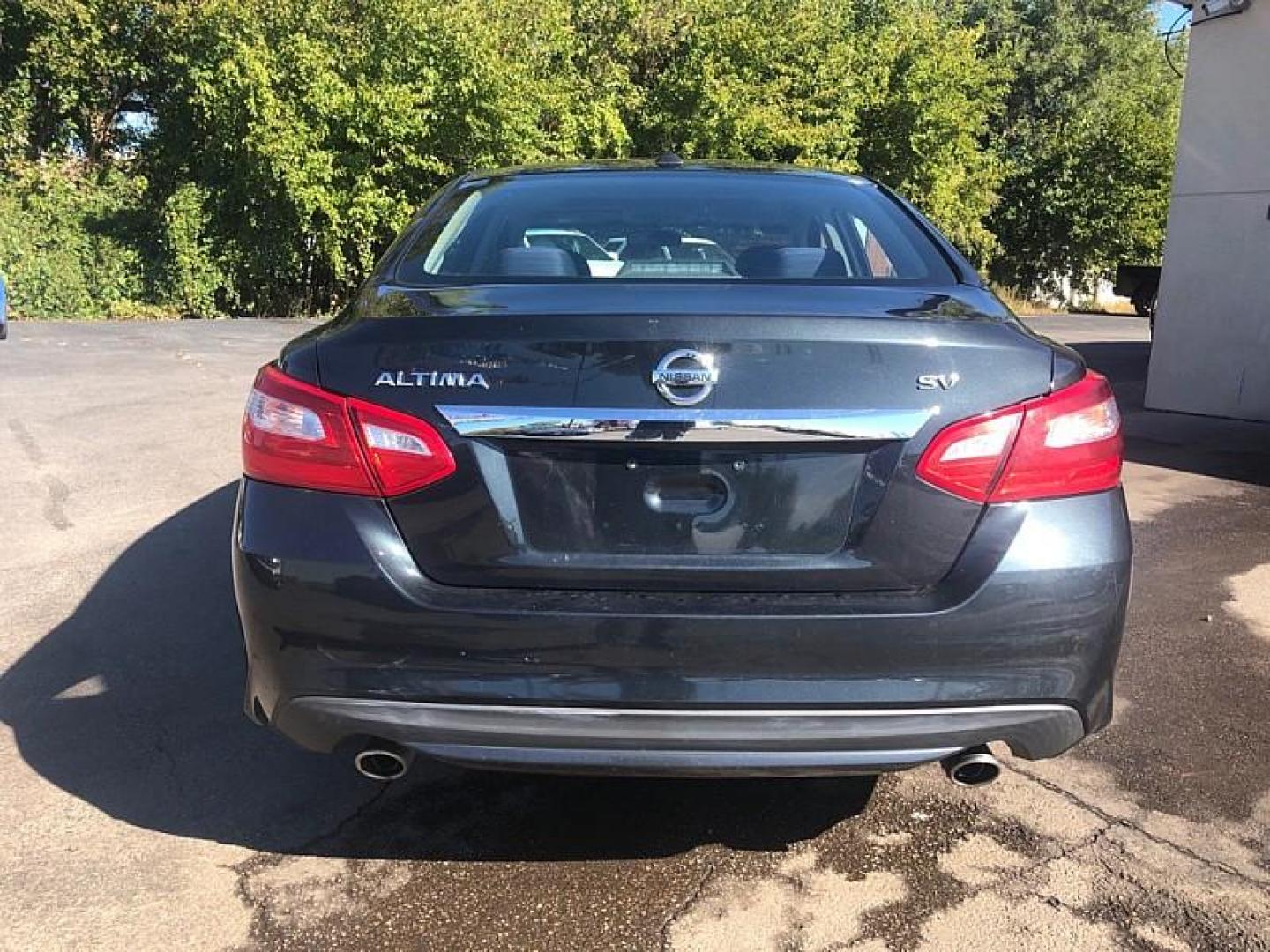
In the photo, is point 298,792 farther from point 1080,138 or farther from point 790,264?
point 1080,138

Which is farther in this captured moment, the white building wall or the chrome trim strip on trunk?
the white building wall

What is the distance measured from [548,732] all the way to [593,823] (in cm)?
83

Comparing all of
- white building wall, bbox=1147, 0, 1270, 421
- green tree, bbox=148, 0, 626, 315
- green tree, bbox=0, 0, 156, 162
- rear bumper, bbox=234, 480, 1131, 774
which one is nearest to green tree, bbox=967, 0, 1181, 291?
green tree, bbox=148, 0, 626, 315

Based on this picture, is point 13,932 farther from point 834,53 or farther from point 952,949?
point 834,53

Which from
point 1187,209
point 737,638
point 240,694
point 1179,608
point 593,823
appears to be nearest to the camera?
point 737,638

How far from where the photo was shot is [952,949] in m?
2.31

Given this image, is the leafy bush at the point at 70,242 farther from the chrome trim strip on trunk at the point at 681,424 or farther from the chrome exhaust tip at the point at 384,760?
the chrome trim strip on trunk at the point at 681,424

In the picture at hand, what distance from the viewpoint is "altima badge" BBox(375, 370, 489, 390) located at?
2.07m

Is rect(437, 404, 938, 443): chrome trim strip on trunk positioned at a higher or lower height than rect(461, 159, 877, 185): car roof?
lower

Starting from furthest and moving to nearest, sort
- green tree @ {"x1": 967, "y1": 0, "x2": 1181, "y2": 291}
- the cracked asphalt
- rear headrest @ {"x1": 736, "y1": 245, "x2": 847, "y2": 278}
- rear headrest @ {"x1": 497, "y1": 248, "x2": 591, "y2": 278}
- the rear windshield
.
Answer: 1. green tree @ {"x1": 967, "y1": 0, "x2": 1181, "y2": 291}
2. the rear windshield
3. rear headrest @ {"x1": 736, "y1": 245, "x2": 847, "y2": 278}
4. rear headrest @ {"x1": 497, "y1": 248, "x2": 591, "y2": 278}
5. the cracked asphalt

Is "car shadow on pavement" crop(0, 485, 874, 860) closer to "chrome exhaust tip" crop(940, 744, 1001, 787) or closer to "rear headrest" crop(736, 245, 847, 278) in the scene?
"chrome exhaust tip" crop(940, 744, 1001, 787)

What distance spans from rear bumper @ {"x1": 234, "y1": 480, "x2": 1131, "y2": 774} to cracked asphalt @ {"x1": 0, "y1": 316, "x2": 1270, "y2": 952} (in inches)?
21.0

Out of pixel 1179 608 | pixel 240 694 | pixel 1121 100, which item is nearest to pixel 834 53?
pixel 1121 100

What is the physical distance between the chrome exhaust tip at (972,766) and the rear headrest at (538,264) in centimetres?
138
